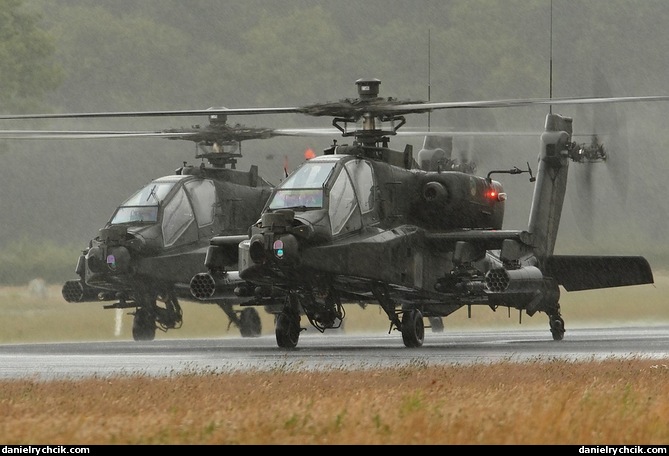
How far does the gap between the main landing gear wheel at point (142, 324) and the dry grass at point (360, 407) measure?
39.6 feet

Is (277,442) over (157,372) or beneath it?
over

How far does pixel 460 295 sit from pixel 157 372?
9.14 meters

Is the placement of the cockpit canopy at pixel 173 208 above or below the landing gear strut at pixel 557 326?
above

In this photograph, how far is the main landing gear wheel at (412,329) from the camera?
2602 centimetres

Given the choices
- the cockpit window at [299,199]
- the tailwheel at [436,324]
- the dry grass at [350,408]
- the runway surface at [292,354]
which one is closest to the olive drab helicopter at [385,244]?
the cockpit window at [299,199]

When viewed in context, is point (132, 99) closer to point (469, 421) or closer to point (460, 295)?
point (460, 295)

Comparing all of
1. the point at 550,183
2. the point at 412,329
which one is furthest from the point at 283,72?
the point at 412,329

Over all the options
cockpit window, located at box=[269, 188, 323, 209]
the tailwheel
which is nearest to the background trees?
the tailwheel

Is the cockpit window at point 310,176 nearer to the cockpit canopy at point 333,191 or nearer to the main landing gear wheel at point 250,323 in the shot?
the cockpit canopy at point 333,191

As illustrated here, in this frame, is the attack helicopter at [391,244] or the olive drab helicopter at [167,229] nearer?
the attack helicopter at [391,244]

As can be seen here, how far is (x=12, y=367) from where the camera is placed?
21.3 meters

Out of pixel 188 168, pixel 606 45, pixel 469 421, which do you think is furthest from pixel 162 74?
pixel 469 421

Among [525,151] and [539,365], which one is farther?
[525,151]

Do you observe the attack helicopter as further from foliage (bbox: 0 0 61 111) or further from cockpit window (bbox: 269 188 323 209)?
foliage (bbox: 0 0 61 111)
